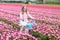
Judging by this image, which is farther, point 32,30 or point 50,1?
point 50,1

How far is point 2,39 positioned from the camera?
267 inches

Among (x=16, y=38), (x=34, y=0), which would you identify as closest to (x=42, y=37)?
(x=16, y=38)

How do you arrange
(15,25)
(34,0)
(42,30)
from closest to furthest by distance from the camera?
1. (42,30)
2. (15,25)
3. (34,0)

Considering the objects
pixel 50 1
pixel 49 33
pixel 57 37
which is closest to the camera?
pixel 57 37

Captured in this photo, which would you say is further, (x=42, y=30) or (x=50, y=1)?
(x=50, y=1)

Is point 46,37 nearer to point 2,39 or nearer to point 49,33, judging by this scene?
point 49,33

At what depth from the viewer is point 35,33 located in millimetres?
8812

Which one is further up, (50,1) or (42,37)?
(42,37)

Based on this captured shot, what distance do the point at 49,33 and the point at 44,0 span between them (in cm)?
5276

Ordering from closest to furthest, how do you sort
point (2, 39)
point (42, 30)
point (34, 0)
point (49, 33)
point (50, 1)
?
point (2, 39), point (49, 33), point (42, 30), point (50, 1), point (34, 0)

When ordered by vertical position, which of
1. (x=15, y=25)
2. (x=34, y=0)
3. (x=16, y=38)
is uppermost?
(x=16, y=38)

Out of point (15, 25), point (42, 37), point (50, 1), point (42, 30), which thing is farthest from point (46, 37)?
point (50, 1)

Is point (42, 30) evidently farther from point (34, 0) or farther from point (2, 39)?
point (34, 0)

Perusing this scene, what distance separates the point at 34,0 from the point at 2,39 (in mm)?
56867
